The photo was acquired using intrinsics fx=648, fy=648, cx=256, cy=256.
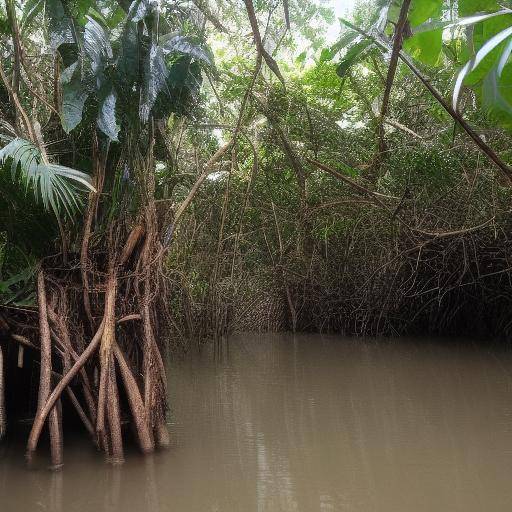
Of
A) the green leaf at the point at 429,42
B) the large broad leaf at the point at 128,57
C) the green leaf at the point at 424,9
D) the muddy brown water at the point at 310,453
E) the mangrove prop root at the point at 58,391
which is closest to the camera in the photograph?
the green leaf at the point at 424,9

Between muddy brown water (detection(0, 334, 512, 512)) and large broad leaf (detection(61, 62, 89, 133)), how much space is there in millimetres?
2047

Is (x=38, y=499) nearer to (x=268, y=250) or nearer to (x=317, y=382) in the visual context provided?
(x=317, y=382)

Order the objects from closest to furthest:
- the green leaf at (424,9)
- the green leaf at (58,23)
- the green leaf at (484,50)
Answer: the green leaf at (484,50) → the green leaf at (424,9) → the green leaf at (58,23)

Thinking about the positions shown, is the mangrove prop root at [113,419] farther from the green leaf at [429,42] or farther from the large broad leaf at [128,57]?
the green leaf at [429,42]

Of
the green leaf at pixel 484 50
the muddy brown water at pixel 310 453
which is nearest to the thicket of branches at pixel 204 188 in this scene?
the green leaf at pixel 484 50

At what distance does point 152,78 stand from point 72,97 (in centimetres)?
53

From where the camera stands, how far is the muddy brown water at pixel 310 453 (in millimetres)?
3377

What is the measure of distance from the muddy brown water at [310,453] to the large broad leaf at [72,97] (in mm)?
2047

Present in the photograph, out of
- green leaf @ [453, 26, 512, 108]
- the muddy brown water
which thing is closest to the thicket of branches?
green leaf @ [453, 26, 512, 108]

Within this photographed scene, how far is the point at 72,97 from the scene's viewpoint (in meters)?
3.91

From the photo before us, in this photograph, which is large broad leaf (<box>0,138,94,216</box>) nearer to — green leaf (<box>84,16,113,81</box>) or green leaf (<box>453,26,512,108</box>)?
green leaf (<box>84,16,113,81</box>)

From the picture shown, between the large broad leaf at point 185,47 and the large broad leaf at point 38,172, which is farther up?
the large broad leaf at point 185,47

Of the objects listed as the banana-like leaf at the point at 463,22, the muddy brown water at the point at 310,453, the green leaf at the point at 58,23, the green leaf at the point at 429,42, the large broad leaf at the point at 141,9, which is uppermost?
the large broad leaf at the point at 141,9

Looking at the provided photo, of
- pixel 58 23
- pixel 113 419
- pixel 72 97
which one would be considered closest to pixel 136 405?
pixel 113 419
